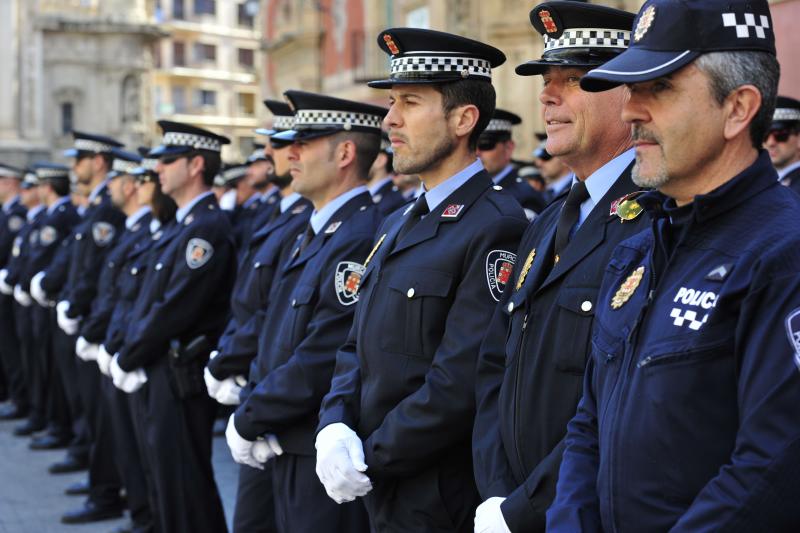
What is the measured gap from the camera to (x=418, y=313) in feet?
11.3

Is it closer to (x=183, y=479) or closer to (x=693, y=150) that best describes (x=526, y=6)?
(x=183, y=479)

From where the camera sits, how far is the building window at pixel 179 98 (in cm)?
6488

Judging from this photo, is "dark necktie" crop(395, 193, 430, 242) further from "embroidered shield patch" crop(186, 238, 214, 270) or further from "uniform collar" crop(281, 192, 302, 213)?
"embroidered shield patch" crop(186, 238, 214, 270)

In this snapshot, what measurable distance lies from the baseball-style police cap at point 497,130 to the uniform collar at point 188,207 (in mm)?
1937

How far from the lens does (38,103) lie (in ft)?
141

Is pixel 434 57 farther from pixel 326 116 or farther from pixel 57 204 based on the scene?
pixel 57 204

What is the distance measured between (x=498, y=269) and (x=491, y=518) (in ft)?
3.02

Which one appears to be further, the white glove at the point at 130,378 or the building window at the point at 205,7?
the building window at the point at 205,7

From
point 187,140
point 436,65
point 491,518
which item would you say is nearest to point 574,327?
point 491,518

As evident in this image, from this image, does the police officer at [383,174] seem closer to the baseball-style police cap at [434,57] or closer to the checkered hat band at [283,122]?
the checkered hat band at [283,122]

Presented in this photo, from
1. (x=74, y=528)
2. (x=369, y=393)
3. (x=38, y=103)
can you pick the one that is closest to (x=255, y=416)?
(x=369, y=393)

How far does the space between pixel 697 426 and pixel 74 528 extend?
5.66 meters

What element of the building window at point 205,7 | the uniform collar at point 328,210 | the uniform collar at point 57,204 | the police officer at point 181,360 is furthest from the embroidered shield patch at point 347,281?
the building window at point 205,7

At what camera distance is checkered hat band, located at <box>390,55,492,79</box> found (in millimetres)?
3625
